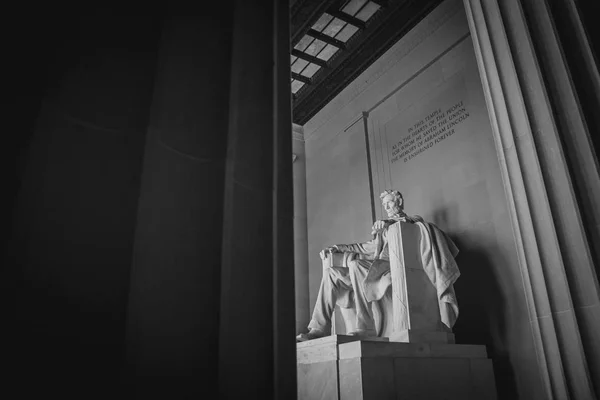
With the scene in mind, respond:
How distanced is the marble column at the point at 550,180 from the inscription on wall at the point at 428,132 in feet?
7.58

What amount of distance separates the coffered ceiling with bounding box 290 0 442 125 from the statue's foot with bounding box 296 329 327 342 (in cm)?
539

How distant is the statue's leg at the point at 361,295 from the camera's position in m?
5.55

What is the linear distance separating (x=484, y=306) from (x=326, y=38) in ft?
18.6

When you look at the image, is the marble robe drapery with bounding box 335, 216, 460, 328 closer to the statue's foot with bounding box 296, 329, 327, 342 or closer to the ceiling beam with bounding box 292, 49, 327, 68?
the statue's foot with bounding box 296, 329, 327, 342

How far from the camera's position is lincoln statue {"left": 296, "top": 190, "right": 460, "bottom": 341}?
5238 millimetres

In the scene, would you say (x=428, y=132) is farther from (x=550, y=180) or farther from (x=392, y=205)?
(x=550, y=180)

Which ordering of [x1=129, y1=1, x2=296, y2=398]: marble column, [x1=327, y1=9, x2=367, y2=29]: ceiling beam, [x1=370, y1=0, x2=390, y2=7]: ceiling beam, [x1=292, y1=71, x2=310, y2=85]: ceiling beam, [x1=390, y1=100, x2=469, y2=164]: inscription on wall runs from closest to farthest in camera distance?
1. [x1=129, y1=1, x2=296, y2=398]: marble column
2. [x1=390, y1=100, x2=469, y2=164]: inscription on wall
3. [x1=370, y1=0, x2=390, y2=7]: ceiling beam
4. [x1=327, y1=9, x2=367, y2=29]: ceiling beam
5. [x1=292, y1=71, x2=310, y2=85]: ceiling beam

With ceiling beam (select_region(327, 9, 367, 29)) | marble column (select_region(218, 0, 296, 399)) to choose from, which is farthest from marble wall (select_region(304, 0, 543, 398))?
marble column (select_region(218, 0, 296, 399))

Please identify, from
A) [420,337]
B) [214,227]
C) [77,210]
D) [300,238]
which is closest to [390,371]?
[420,337]

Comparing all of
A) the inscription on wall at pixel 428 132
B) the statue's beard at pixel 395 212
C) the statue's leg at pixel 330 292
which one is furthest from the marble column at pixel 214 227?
the inscription on wall at pixel 428 132

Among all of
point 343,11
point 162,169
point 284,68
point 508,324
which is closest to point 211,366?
point 162,169

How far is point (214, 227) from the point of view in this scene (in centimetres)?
145

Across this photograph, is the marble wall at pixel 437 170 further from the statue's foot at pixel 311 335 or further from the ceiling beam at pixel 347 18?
the statue's foot at pixel 311 335

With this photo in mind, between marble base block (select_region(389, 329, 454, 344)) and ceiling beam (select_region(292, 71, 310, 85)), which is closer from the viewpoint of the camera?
marble base block (select_region(389, 329, 454, 344))
